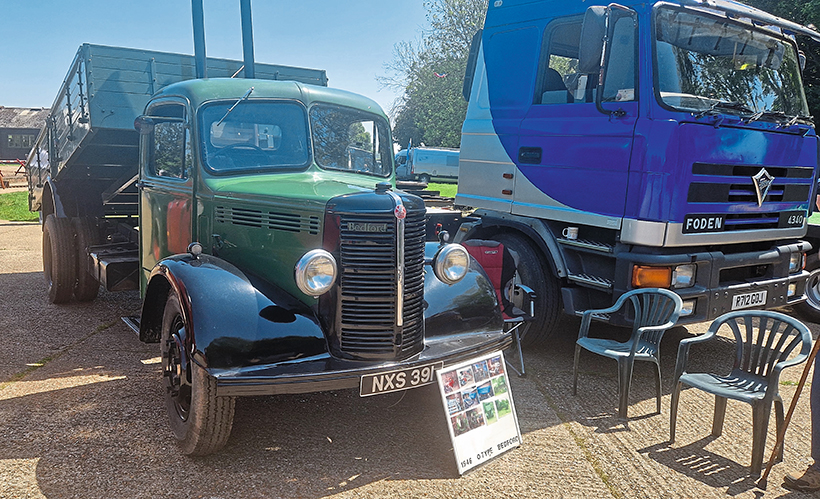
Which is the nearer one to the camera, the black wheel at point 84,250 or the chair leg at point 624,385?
the chair leg at point 624,385

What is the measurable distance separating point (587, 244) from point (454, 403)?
2.22 meters

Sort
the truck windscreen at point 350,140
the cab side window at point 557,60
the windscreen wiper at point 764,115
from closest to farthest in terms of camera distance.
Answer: the truck windscreen at point 350,140, the windscreen wiper at point 764,115, the cab side window at point 557,60

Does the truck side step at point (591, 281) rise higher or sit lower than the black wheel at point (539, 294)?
higher

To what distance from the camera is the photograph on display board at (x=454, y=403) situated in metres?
3.36

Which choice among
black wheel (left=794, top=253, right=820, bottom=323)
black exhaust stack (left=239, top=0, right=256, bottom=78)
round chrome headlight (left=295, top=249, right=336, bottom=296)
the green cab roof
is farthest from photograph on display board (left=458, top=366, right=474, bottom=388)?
black wheel (left=794, top=253, right=820, bottom=323)

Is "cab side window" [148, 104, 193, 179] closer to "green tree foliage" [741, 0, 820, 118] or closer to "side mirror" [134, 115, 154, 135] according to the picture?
"side mirror" [134, 115, 154, 135]

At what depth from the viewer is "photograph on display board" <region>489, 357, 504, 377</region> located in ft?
12.0

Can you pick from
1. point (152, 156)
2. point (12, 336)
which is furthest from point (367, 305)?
point (12, 336)

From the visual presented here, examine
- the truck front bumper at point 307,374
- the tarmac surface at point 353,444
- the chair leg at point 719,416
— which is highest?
the truck front bumper at point 307,374

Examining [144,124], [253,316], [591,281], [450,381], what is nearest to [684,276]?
[591,281]

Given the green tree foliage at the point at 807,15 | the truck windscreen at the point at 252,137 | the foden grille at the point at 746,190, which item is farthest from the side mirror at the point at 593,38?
the green tree foliage at the point at 807,15

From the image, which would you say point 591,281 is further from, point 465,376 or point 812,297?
point 812,297

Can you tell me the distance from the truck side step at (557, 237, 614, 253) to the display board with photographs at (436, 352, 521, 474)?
166 cm

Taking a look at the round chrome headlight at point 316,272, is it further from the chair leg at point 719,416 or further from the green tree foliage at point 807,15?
the green tree foliage at point 807,15
